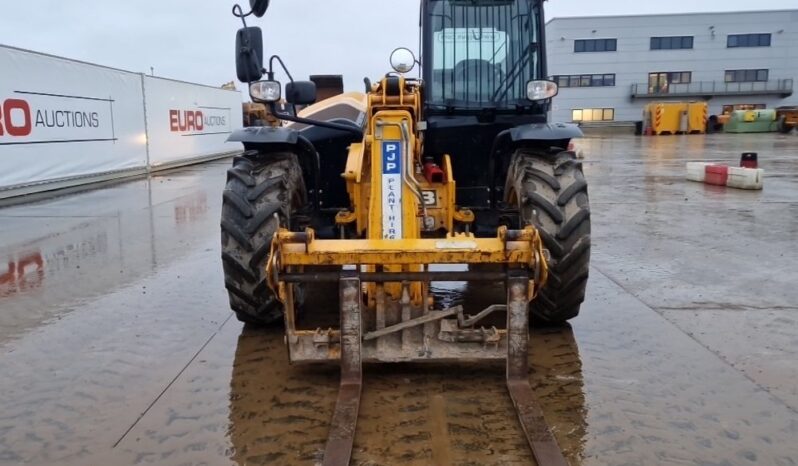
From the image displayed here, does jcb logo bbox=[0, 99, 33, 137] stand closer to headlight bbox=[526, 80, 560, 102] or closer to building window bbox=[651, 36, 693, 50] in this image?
headlight bbox=[526, 80, 560, 102]

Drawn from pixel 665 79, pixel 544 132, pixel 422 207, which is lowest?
pixel 422 207

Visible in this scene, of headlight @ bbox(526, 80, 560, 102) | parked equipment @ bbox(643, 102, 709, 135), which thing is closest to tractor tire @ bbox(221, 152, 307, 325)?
headlight @ bbox(526, 80, 560, 102)

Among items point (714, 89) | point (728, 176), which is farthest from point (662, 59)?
point (728, 176)

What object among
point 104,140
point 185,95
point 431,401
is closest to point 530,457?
point 431,401

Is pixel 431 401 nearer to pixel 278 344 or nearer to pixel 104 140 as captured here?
pixel 278 344

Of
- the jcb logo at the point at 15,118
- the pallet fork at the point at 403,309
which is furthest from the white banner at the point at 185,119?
the pallet fork at the point at 403,309

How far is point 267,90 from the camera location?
4.52 metres

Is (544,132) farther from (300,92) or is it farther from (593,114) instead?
(593,114)

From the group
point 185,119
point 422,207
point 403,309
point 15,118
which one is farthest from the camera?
point 185,119

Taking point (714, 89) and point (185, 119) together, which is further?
point (714, 89)

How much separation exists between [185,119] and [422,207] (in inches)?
Answer: 757

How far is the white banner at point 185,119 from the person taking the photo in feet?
62.5

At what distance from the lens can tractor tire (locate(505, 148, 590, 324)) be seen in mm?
4344

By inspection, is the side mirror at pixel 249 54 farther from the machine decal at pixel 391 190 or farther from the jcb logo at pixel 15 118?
the jcb logo at pixel 15 118
